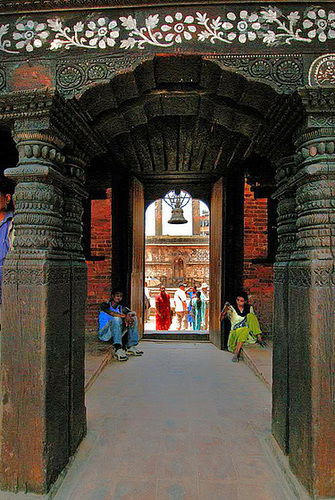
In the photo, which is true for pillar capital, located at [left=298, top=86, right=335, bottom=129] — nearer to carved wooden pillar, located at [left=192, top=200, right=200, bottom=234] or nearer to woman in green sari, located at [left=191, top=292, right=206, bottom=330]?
woman in green sari, located at [left=191, top=292, right=206, bottom=330]

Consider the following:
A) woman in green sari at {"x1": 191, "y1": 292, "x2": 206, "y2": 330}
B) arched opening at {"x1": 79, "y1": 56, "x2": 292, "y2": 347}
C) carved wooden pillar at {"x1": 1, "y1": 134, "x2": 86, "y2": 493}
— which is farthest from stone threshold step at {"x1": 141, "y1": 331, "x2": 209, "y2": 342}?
carved wooden pillar at {"x1": 1, "y1": 134, "x2": 86, "y2": 493}

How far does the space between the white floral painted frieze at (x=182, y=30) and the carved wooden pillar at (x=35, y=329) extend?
0.66 meters

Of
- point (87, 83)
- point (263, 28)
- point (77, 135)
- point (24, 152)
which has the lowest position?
point (24, 152)

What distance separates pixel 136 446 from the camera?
2.76m

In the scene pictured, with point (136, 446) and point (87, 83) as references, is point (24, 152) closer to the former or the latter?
point (87, 83)

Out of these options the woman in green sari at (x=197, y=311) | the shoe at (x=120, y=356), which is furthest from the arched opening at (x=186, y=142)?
the woman in green sari at (x=197, y=311)

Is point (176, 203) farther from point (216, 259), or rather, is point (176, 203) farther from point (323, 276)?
point (323, 276)

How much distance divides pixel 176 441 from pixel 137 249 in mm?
4728

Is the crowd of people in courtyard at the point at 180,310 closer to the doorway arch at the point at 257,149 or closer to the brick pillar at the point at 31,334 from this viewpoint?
the doorway arch at the point at 257,149

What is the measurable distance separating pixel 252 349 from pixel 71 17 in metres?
4.82

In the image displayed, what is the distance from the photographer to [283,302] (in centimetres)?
261

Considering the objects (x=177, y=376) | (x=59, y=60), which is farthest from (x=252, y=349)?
(x=59, y=60)

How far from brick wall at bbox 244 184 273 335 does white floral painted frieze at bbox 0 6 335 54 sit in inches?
180

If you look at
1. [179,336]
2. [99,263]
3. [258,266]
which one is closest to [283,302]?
[258,266]
